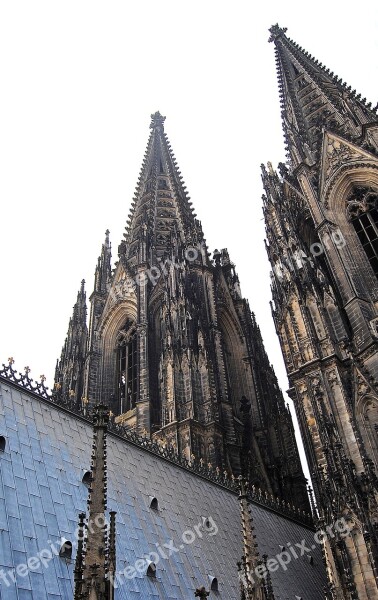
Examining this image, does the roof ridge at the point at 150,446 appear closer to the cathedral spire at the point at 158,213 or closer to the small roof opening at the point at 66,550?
the small roof opening at the point at 66,550

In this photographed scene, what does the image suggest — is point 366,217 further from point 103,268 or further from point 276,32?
point 276,32

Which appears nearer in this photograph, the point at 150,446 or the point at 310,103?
the point at 150,446

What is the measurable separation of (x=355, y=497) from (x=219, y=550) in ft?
14.4

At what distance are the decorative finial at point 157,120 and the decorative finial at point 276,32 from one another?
16672mm

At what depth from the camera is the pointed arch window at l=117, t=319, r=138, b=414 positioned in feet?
104

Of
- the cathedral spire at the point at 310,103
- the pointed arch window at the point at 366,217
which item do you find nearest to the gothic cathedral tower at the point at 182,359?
the pointed arch window at the point at 366,217

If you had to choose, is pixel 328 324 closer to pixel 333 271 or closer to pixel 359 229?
pixel 333 271

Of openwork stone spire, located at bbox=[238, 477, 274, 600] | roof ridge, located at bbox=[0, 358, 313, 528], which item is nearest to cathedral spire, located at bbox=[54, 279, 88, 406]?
roof ridge, located at bbox=[0, 358, 313, 528]

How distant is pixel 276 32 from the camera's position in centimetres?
4462

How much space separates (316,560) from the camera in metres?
21.7

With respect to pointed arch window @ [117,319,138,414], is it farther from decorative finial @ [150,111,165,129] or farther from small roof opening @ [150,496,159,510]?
decorative finial @ [150,111,165,129]

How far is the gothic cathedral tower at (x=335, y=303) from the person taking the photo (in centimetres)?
1548

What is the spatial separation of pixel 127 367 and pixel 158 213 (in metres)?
15.4

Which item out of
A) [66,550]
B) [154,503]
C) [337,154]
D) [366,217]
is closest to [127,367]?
[366,217]
